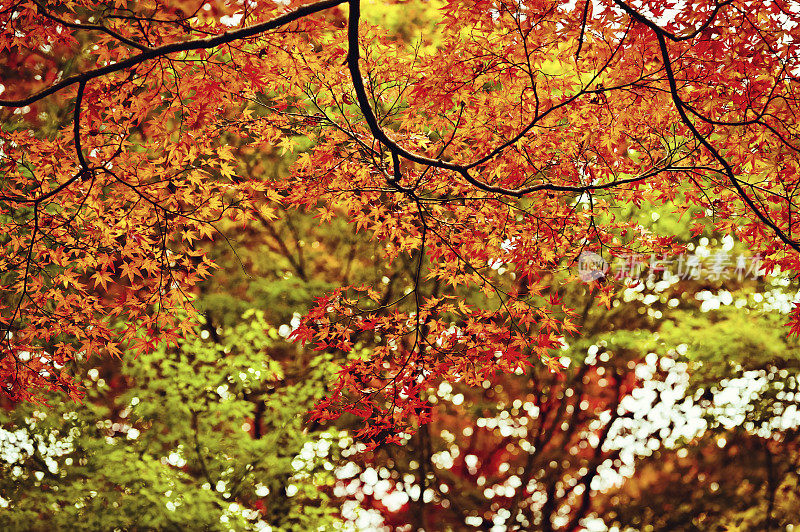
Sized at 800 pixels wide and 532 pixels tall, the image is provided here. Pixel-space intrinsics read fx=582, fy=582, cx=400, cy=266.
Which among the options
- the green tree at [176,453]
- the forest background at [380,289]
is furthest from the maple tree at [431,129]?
the green tree at [176,453]

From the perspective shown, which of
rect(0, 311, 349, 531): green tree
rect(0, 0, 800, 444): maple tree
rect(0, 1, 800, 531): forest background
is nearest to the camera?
rect(0, 0, 800, 444): maple tree

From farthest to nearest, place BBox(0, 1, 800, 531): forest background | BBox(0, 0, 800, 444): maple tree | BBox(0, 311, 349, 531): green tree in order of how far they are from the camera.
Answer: BBox(0, 311, 349, 531): green tree, BBox(0, 1, 800, 531): forest background, BBox(0, 0, 800, 444): maple tree

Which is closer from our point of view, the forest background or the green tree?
the forest background

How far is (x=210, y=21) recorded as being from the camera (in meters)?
3.07

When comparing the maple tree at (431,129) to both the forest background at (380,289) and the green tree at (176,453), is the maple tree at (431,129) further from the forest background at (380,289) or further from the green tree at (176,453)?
the green tree at (176,453)

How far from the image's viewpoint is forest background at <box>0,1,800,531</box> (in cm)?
309

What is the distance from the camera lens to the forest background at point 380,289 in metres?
3.09

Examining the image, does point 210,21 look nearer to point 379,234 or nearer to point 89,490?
point 379,234

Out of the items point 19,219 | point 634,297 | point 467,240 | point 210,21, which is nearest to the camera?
point 210,21

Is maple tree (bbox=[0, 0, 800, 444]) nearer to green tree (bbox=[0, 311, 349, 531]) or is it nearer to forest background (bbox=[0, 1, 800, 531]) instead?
forest background (bbox=[0, 1, 800, 531])

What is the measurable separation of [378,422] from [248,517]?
10.0 ft

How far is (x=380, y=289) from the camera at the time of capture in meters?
6.79

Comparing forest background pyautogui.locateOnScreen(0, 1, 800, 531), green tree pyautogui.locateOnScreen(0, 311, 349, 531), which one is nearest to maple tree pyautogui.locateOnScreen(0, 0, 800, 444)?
forest background pyautogui.locateOnScreen(0, 1, 800, 531)

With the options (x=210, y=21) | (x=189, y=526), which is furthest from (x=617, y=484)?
(x=210, y=21)
